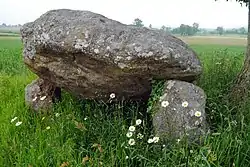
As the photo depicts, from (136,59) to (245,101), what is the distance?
1373mm

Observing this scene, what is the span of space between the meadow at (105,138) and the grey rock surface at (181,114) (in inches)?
5.0

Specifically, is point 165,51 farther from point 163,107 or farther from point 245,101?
point 245,101

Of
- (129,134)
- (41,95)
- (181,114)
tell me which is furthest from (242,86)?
(41,95)

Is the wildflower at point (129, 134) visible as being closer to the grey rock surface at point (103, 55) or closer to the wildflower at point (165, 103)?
the wildflower at point (165, 103)

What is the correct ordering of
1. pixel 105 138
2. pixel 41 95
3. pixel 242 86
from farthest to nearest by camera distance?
pixel 41 95 → pixel 242 86 → pixel 105 138

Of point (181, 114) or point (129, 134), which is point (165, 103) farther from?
point (129, 134)

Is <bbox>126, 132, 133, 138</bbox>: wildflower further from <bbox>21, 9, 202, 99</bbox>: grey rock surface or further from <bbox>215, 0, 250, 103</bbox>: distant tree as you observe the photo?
<bbox>215, 0, 250, 103</bbox>: distant tree

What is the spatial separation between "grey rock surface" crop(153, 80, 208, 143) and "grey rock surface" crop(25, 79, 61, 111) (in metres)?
1.88

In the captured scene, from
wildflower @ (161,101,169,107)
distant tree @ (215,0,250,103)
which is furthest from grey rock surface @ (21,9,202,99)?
distant tree @ (215,0,250,103)

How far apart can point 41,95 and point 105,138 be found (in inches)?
68.2

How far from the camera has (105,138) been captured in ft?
14.3

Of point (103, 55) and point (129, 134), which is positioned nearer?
point (129, 134)

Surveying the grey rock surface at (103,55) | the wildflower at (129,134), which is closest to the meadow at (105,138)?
the wildflower at (129,134)

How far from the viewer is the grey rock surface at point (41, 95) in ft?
18.3
